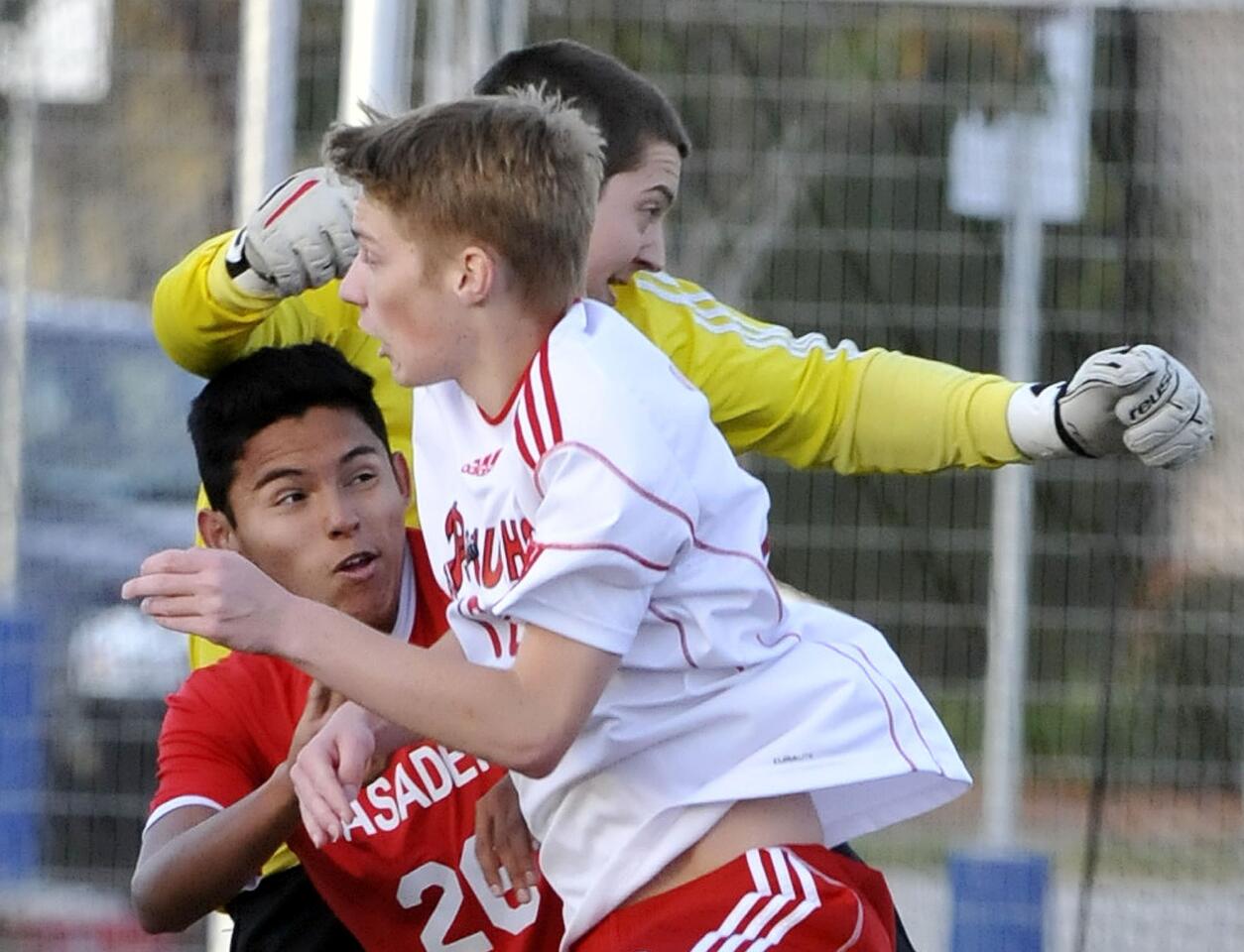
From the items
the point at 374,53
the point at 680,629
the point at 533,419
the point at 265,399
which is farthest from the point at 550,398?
the point at 374,53

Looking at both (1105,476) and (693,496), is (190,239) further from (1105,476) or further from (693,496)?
(693,496)

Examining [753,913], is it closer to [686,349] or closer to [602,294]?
[602,294]

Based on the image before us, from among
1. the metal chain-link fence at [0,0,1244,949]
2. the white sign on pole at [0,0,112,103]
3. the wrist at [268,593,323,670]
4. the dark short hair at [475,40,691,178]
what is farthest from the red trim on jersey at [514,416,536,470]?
the white sign on pole at [0,0,112,103]

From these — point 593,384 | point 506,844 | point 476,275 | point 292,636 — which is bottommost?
point 506,844

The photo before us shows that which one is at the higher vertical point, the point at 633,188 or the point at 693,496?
the point at 633,188

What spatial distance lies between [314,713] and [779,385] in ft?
3.05

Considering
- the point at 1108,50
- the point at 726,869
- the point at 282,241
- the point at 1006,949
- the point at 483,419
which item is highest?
the point at 1108,50

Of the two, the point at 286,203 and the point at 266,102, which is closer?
the point at 286,203

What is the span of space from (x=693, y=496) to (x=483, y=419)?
0.24 metres

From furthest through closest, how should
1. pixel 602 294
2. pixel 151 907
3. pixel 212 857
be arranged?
1. pixel 602 294
2. pixel 151 907
3. pixel 212 857

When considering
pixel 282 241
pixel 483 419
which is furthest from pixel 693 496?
pixel 282 241

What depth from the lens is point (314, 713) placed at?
2406 mm

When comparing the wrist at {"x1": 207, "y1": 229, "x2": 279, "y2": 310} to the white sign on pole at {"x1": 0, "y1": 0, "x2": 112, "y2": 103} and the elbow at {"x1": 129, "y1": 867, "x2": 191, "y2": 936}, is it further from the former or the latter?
the white sign on pole at {"x1": 0, "y1": 0, "x2": 112, "y2": 103}

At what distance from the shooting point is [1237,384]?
5391 millimetres
